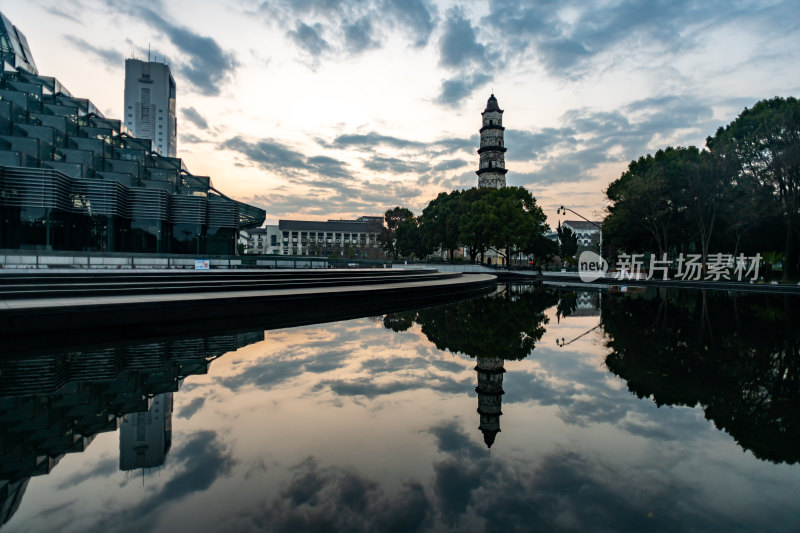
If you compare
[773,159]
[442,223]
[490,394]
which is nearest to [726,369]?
[490,394]

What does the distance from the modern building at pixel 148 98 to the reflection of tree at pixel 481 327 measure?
668 ft

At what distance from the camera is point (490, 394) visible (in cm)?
614

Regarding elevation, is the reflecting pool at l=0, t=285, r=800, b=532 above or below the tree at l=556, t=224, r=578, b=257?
below

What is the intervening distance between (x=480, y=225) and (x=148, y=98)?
19435 centimetres

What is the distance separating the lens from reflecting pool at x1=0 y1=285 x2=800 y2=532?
314 cm

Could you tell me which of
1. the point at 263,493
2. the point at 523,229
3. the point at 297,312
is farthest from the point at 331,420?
the point at 523,229

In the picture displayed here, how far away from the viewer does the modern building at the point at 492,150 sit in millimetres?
93125

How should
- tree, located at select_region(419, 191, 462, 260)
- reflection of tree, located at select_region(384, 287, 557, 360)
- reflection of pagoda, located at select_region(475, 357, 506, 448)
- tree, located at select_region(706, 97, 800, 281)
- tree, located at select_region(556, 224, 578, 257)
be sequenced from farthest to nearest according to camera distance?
tree, located at select_region(556, 224, 578, 257), tree, located at select_region(419, 191, 462, 260), tree, located at select_region(706, 97, 800, 281), reflection of tree, located at select_region(384, 287, 557, 360), reflection of pagoda, located at select_region(475, 357, 506, 448)

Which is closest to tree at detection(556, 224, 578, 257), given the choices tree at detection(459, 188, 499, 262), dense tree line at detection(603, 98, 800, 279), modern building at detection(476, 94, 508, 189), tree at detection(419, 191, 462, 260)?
modern building at detection(476, 94, 508, 189)

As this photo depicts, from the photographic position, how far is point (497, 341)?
33.4 feet

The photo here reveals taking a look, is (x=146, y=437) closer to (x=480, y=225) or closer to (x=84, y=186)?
(x=84, y=186)

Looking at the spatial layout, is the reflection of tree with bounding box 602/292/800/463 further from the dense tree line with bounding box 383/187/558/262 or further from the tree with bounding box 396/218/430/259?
the tree with bounding box 396/218/430/259

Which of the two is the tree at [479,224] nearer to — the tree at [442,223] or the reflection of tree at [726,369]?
the tree at [442,223]

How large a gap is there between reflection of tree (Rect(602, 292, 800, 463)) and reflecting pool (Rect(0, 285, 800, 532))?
49 millimetres
